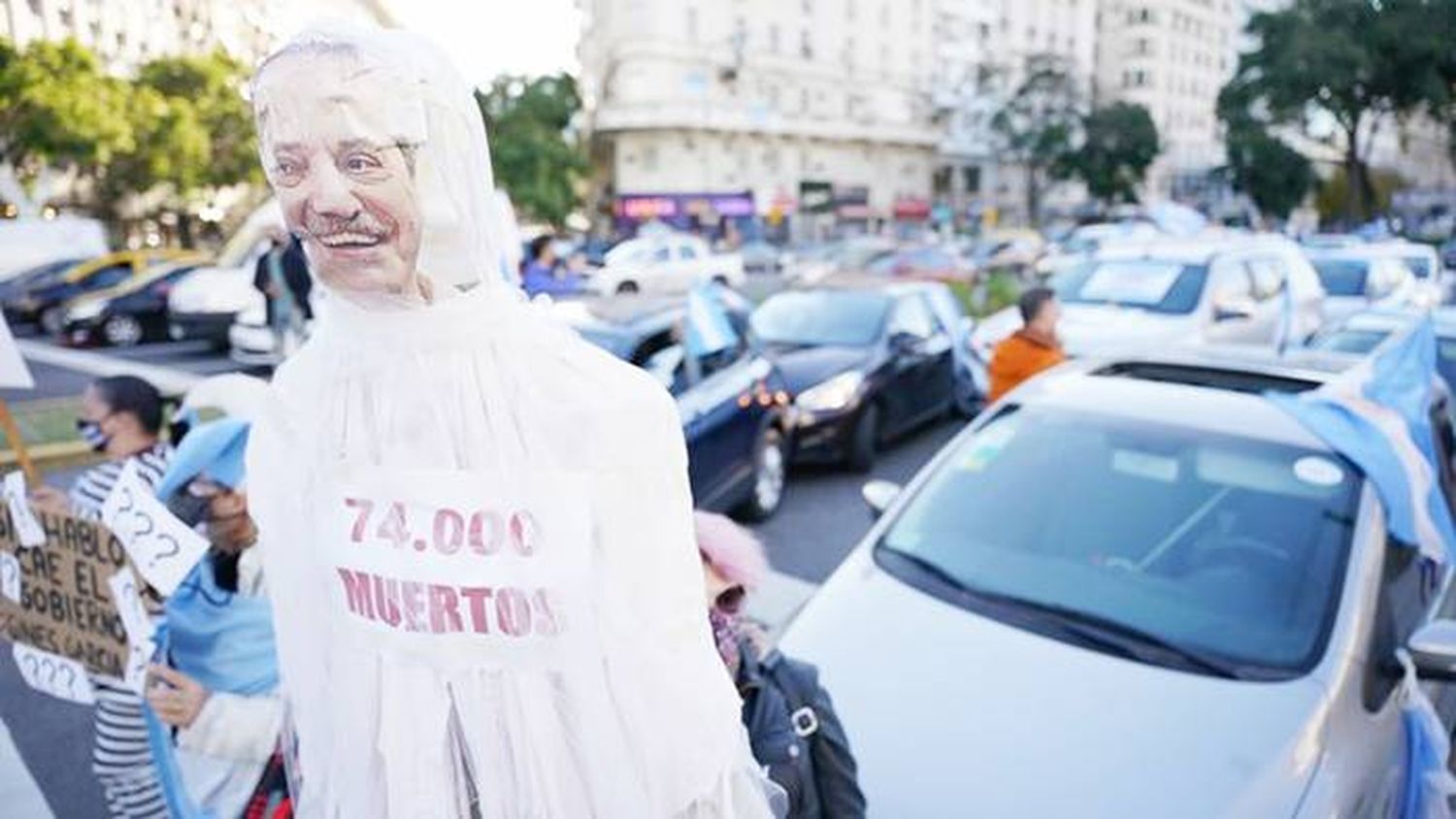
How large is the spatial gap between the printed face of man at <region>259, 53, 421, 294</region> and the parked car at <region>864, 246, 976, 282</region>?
17774 millimetres

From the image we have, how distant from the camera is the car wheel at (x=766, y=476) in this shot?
656 centimetres

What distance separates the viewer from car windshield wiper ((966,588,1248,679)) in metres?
2.48

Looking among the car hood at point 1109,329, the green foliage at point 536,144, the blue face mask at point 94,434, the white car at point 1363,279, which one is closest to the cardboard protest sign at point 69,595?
the blue face mask at point 94,434

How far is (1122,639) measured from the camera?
2.59 metres

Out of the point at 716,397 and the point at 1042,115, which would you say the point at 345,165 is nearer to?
the point at 716,397

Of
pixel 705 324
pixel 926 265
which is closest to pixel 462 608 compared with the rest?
pixel 705 324

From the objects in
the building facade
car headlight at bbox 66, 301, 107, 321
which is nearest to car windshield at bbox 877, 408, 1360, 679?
car headlight at bbox 66, 301, 107, 321

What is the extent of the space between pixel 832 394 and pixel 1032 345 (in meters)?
2.24

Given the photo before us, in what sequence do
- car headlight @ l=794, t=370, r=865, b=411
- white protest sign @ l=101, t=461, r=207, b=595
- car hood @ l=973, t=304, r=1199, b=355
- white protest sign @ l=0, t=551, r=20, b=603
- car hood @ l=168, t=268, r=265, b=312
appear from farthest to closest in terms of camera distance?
car hood @ l=168, t=268, r=265, b=312 < car hood @ l=973, t=304, r=1199, b=355 < car headlight @ l=794, t=370, r=865, b=411 < white protest sign @ l=0, t=551, r=20, b=603 < white protest sign @ l=101, t=461, r=207, b=595

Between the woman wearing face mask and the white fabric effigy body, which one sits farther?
the woman wearing face mask

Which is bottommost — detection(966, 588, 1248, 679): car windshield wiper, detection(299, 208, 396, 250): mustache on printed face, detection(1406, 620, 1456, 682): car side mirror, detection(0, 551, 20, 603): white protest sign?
detection(966, 588, 1248, 679): car windshield wiper

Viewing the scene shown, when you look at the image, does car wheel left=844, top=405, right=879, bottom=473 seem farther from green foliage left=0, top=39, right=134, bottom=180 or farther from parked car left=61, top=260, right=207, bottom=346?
parked car left=61, top=260, right=207, bottom=346

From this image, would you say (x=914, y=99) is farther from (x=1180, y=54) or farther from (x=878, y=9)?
(x=1180, y=54)

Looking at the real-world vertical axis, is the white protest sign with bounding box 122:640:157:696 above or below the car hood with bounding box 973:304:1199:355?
above
